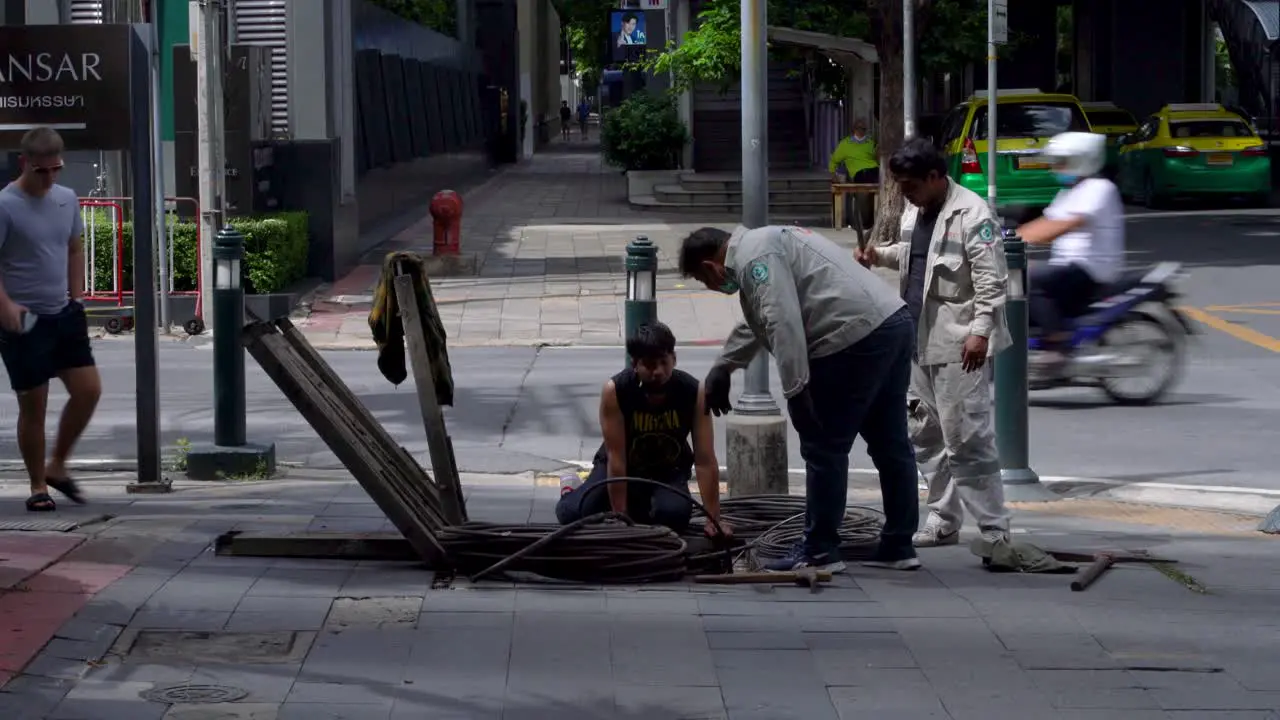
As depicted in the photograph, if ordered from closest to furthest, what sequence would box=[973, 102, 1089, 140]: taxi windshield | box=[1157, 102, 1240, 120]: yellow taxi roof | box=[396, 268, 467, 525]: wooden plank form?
box=[396, 268, 467, 525]: wooden plank < box=[973, 102, 1089, 140]: taxi windshield < box=[1157, 102, 1240, 120]: yellow taxi roof

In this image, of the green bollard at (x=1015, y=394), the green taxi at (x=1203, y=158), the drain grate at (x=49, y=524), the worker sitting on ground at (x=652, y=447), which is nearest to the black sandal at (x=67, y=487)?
the drain grate at (x=49, y=524)

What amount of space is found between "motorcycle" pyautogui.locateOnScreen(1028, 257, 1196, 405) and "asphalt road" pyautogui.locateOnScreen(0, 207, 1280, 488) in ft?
0.67

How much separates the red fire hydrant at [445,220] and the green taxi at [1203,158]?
43.2 feet

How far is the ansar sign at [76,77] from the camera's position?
899 centimetres

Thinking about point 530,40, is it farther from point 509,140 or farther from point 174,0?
point 174,0

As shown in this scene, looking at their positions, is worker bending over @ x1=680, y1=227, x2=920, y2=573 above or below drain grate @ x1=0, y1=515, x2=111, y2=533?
above

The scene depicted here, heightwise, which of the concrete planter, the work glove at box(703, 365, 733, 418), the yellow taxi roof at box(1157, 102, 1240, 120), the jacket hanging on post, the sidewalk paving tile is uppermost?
the yellow taxi roof at box(1157, 102, 1240, 120)

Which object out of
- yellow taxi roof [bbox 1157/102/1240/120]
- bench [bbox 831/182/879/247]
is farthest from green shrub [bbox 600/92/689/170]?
yellow taxi roof [bbox 1157/102/1240/120]

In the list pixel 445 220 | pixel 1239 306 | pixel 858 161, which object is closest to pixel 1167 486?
pixel 1239 306

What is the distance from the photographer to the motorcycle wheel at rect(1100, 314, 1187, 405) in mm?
12188

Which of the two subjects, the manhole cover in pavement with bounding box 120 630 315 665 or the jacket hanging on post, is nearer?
the manhole cover in pavement with bounding box 120 630 315 665

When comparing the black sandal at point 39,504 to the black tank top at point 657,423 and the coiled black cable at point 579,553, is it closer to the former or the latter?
the coiled black cable at point 579,553

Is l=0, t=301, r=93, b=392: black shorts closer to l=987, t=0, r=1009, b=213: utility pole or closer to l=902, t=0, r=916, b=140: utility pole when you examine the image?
l=987, t=0, r=1009, b=213: utility pole

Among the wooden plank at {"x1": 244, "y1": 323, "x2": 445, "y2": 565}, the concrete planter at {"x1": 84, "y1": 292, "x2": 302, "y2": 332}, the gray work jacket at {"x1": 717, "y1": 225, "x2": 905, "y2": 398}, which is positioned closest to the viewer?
the gray work jacket at {"x1": 717, "y1": 225, "x2": 905, "y2": 398}
